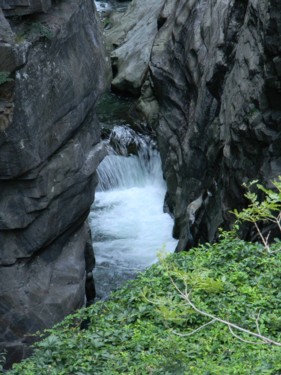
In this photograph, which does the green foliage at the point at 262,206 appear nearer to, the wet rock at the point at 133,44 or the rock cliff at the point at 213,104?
the rock cliff at the point at 213,104

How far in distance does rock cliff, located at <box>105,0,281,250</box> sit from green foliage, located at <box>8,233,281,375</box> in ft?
10.3

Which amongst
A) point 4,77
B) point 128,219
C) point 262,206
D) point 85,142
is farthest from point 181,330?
point 128,219

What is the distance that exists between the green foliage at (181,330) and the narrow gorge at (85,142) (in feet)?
10.3

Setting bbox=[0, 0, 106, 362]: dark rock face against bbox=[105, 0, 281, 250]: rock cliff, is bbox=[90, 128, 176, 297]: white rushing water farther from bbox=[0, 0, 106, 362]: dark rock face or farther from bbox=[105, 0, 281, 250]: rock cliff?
bbox=[0, 0, 106, 362]: dark rock face

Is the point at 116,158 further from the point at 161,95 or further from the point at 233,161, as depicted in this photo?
the point at 233,161

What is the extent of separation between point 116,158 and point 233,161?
23.1 ft

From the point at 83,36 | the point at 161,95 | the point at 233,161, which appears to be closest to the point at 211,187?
the point at 233,161

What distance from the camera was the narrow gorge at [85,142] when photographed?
485 inches

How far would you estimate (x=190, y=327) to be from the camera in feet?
28.8

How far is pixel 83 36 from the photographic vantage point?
13625mm

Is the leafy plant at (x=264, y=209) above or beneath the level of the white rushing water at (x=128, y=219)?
above

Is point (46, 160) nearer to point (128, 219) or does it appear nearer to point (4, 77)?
point (4, 77)

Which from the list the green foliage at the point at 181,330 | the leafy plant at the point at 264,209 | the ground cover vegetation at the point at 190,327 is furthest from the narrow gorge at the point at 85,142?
the leafy plant at the point at 264,209

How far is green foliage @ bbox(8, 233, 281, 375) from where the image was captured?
7688 millimetres
